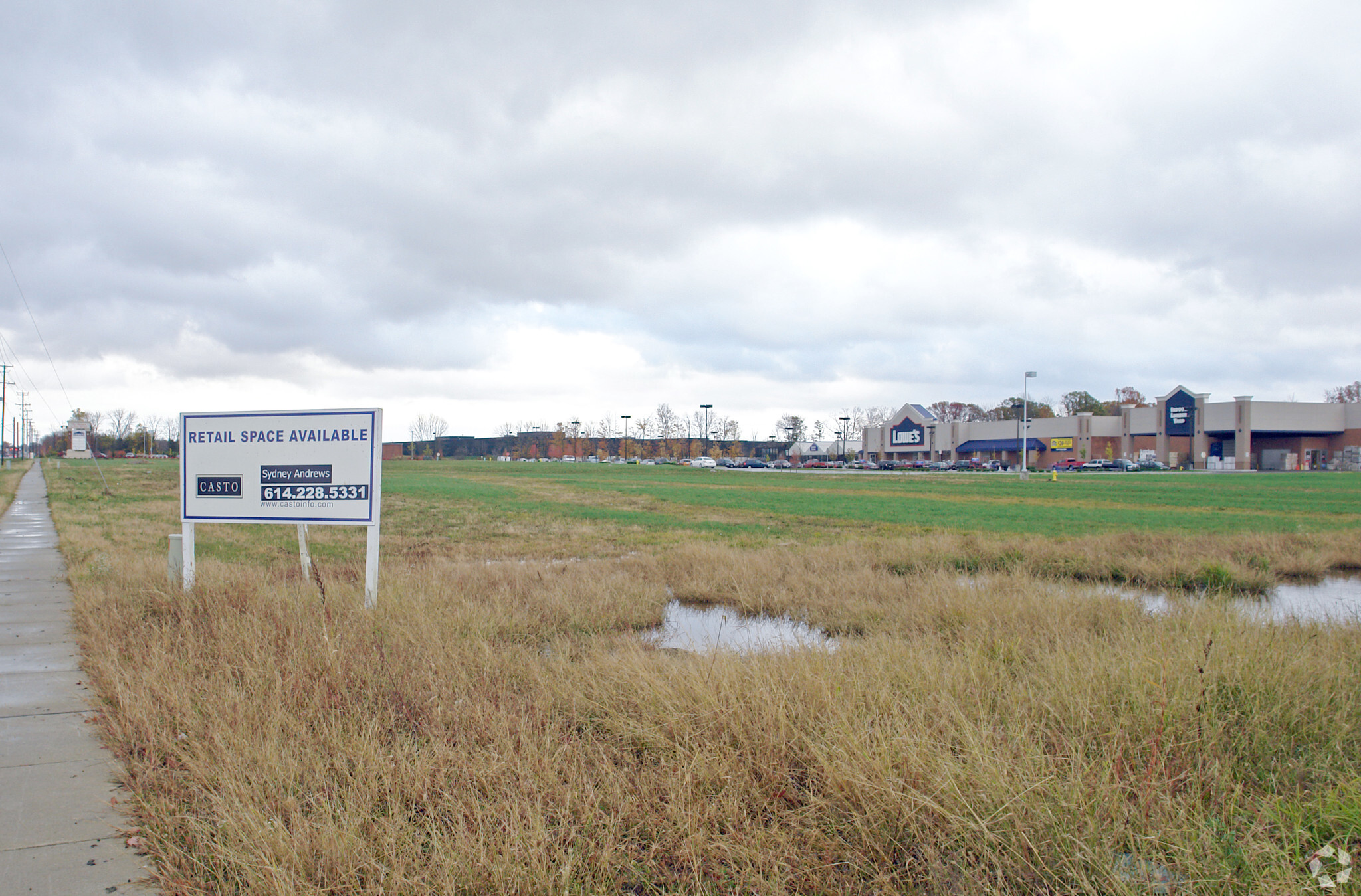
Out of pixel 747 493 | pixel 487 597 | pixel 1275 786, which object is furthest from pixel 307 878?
pixel 747 493

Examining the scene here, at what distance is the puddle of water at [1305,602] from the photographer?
27.9 feet

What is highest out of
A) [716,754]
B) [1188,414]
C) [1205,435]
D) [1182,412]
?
[1182,412]

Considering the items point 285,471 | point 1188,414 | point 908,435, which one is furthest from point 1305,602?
point 908,435

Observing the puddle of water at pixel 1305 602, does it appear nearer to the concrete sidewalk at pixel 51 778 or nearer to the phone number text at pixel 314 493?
the phone number text at pixel 314 493

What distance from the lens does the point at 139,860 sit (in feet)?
11.6

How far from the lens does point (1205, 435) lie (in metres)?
86.7

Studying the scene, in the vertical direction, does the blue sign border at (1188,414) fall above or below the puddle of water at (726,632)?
above

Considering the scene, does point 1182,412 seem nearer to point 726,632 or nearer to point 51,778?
point 726,632

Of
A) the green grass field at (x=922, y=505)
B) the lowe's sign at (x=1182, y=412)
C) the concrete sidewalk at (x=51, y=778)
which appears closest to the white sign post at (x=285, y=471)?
the concrete sidewalk at (x=51, y=778)

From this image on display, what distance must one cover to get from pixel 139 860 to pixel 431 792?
1.32 m

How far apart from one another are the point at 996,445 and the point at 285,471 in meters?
109

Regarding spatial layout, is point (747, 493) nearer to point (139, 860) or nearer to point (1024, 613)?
point (1024, 613)

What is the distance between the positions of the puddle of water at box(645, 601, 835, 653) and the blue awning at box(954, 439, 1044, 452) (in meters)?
103

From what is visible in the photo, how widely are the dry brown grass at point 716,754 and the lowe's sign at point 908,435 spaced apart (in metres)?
114
